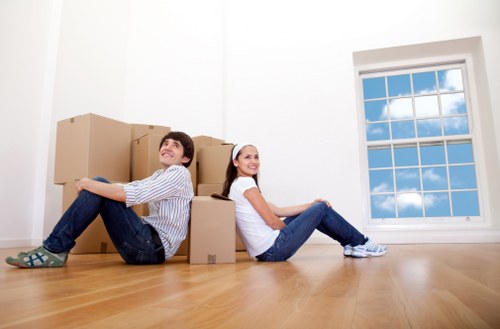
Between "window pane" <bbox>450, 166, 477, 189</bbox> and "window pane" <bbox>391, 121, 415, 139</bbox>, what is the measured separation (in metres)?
0.51

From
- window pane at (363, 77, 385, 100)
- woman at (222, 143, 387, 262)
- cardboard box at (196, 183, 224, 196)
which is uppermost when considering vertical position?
window pane at (363, 77, 385, 100)

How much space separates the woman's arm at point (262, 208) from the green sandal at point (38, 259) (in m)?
0.93

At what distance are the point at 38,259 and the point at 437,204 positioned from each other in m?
3.38

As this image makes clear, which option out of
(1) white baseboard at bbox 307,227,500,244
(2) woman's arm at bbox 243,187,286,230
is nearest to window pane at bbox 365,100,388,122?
(1) white baseboard at bbox 307,227,500,244

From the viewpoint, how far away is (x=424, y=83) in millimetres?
3861

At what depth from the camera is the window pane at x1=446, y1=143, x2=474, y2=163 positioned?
363cm

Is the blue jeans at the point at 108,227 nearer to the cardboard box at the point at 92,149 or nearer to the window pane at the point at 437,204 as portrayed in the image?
the cardboard box at the point at 92,149

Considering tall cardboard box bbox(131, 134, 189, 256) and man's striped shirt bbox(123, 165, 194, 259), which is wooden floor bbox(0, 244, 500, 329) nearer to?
man's striped shirt bbox(123, 165, 194, 259)

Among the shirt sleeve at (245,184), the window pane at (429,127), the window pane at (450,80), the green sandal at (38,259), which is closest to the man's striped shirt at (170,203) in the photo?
the shirt sleeve at (245,184)

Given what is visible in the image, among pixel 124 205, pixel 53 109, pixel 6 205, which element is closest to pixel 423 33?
pixel 124 205

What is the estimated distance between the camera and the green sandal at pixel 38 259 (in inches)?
65.1

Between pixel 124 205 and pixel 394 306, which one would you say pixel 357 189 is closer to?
pixel 124 205

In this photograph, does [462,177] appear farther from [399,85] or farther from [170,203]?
[170,203]

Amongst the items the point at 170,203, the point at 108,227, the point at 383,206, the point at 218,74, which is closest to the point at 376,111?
the point at 383,206
